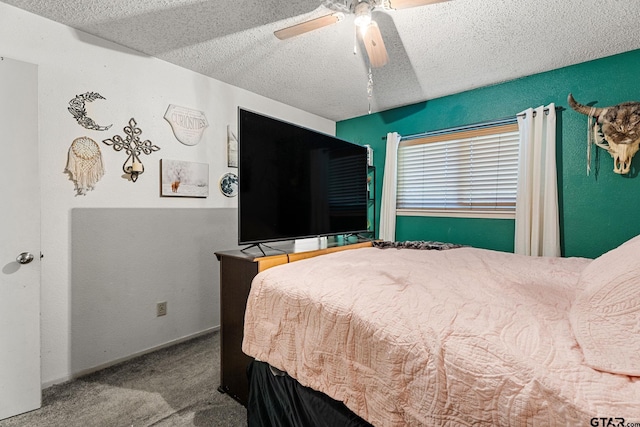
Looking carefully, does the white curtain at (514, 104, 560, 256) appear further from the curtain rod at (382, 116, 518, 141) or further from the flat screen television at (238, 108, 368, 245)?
the flat screen television at (238, 108, 368, 245)

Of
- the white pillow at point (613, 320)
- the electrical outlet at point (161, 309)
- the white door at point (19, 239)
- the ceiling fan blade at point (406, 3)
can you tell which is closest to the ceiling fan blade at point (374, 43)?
the ceiling fan blade at point (406, 3)

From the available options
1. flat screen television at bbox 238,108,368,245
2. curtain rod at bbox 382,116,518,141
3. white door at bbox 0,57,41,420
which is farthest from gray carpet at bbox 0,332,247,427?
curtain rod at bbox 382,116,518,141

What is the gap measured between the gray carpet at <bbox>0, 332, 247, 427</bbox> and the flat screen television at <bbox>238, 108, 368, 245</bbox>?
38.5 inches

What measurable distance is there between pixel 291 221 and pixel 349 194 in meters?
0.81

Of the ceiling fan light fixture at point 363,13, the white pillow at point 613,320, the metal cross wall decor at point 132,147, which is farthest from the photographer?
the metal cross wall decor at point 132,147

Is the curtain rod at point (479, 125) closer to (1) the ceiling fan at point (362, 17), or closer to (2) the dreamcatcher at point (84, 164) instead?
(1) the ceiling fan at point (362, 17)

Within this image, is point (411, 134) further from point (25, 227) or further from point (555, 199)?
point (25, 227)

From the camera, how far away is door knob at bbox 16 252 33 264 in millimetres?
1652

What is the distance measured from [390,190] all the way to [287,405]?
9.16 feet

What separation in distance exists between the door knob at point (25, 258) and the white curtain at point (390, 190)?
10.3 feet

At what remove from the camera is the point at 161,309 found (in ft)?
8.03

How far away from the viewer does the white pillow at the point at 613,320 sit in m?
0.63

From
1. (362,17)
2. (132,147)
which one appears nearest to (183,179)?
(132,147)

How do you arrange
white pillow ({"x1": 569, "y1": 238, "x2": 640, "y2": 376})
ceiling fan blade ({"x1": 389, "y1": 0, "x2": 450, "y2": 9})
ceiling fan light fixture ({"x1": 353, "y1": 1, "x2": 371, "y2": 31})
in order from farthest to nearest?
ceiling fan light fixture ({"x1": 353, "y1": 1, "x2": 371, "y2": 31}) → ceiling fan blade ({"x1": 389, "y1": 0, "x2": 450, "y2": 9}) → white pillow ({"x1": 569, "y1": 238, "x2": 640, "y2": 376})
